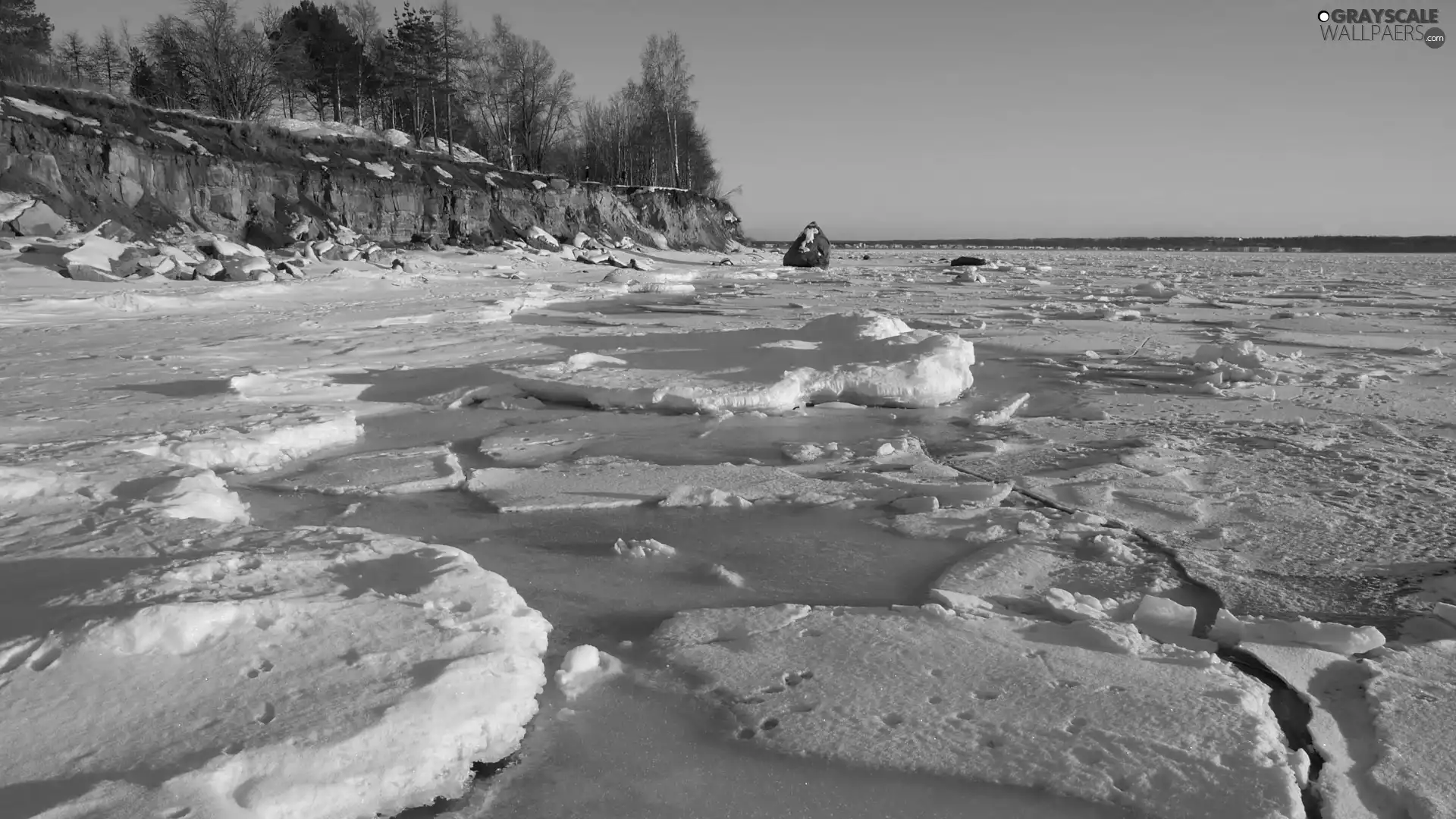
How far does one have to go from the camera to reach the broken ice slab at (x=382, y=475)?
3.41 meters

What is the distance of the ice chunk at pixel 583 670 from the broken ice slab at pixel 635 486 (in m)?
1.22

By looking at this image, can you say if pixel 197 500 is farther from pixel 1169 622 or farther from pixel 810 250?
pixel 810 250

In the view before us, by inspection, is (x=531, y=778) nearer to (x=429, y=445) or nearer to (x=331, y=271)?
(x=429, y=445)

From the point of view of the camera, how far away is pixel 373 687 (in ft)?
5.71

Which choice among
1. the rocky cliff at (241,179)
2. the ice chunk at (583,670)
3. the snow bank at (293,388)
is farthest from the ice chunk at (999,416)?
the rocky cliff at (241,179)

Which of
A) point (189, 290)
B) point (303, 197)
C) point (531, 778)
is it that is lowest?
point (531, 778)

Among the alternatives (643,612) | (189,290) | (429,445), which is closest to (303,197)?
(189,290)

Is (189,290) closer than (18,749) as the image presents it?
No

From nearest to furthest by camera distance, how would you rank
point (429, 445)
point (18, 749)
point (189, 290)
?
point (18, 749) → point (429, 445) → point (189, 290)

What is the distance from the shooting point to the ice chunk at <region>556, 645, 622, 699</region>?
6.26ft

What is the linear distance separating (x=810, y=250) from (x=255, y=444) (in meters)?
21.1

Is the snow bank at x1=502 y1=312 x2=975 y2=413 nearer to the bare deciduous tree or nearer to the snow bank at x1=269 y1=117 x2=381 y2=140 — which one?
the snow bank at x1=269 y1=117 x2=381 y2=140

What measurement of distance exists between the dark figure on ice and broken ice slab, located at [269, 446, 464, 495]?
66.3 feet

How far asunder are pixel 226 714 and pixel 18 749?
0.32 m
